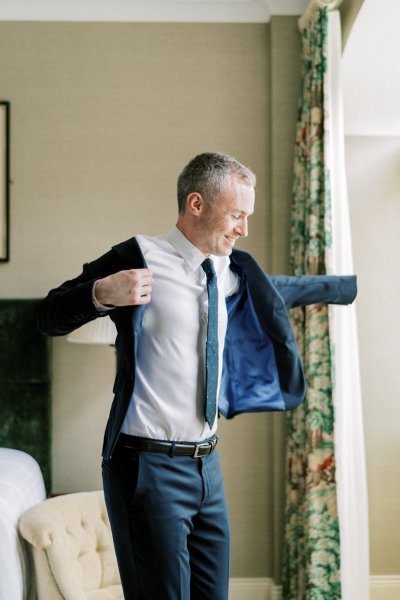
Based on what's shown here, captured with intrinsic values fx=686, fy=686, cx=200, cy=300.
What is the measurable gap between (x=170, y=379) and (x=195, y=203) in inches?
17.8

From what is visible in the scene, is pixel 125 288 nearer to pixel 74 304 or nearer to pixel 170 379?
pixel 74 304

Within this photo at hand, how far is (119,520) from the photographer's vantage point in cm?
163

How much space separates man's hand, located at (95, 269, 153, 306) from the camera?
1550 mm

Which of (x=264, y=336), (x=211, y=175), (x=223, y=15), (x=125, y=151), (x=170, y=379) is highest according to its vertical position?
(x=223, y=15)

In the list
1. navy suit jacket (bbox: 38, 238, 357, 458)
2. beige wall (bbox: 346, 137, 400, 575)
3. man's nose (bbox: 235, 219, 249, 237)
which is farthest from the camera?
beige wall (bbox: 346, 137, 400, 575)

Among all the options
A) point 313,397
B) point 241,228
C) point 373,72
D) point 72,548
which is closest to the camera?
point 241,228

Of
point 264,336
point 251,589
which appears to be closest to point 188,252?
point 264,336

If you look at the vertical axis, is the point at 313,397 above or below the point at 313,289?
below

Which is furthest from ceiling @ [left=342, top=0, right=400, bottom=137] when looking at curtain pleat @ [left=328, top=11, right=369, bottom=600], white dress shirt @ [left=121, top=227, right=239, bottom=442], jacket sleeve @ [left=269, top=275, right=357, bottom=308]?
white dress shirt @ [left=121, top=227, right=239, bottom=442]

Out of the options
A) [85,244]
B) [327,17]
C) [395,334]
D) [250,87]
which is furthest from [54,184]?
[395,334]

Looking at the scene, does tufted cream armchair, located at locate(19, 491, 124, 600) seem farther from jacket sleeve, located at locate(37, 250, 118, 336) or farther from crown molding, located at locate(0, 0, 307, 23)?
crown molding, located at locate(0, 0, 307, 23)

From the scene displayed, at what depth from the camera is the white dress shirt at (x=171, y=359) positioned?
167 cm

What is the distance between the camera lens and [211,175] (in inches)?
68.5

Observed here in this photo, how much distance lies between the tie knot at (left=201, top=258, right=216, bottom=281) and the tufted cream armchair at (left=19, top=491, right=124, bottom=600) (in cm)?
123
